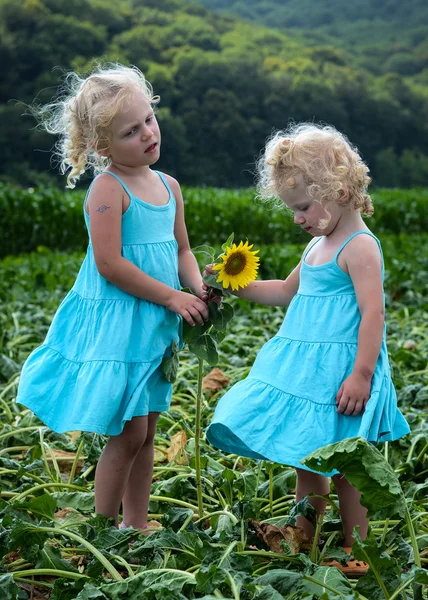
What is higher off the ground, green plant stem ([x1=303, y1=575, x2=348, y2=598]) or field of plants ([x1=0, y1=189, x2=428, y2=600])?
green plant stem ([x1=303, y1=575, x2=348, y2=598])

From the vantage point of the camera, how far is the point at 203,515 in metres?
2.60

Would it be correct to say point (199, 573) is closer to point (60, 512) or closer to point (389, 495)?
point (389, 495)

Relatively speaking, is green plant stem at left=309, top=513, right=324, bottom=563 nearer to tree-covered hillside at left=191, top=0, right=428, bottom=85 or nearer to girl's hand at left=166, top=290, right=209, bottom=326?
girl's hand at left=166, top=290, right=209, bottom=326

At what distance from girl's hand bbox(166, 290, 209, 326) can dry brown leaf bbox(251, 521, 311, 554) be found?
0.60 metres

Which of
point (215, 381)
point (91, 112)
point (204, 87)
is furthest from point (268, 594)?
point (204, 87)

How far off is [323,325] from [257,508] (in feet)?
1.83

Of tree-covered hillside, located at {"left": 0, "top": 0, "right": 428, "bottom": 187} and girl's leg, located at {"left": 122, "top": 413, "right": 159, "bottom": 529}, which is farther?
tree-covered hillside, located at {"left": 0, "top": 0, "right": 428, "bottom": 187}

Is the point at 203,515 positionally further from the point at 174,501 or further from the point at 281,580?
the point at 281,580

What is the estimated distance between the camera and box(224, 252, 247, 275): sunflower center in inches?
93.1

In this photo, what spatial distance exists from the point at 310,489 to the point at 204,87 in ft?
129

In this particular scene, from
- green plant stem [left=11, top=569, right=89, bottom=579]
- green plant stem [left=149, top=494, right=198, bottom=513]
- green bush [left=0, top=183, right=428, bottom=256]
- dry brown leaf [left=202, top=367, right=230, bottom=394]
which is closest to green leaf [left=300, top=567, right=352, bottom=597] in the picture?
green plant stem [left=11, top=569, right=89, bottom=579]

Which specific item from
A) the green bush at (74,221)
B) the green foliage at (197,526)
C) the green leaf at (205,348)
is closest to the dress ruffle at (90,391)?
the green leaf at (205,348)

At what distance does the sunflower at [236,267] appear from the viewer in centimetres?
235

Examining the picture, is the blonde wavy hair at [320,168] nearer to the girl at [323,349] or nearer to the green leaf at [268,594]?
the girl at [323,349]
